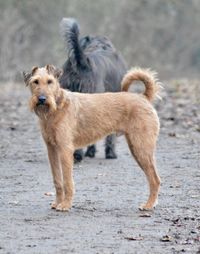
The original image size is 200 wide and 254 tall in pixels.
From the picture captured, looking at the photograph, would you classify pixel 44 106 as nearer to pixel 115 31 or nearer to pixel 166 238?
pixel 166 238

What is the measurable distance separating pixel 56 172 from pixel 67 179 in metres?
0.39

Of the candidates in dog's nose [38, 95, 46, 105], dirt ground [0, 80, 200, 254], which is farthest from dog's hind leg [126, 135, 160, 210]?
dog's nose [38, 95, 46, 105]

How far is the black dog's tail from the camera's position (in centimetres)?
1271

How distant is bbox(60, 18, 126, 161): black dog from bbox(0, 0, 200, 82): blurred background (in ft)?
59.4

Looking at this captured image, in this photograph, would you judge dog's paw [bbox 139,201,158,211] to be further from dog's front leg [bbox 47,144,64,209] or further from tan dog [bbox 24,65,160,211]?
dog's front leg [bbox 47,144,64,209]

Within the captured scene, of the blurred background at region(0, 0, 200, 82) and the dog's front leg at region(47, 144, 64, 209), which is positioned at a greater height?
the blurred background at region(0, 0, 200, 82)

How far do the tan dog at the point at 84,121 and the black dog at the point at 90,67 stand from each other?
8.48 feet

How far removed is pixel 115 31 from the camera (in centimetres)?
3800

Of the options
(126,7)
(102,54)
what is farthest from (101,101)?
(126,7)

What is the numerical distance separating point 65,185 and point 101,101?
110 cm

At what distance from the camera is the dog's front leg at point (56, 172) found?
31.5ft

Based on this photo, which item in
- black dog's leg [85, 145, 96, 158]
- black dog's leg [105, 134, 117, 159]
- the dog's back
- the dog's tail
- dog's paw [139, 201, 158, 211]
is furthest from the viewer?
black dog's leg [85, 145, 96, 158]

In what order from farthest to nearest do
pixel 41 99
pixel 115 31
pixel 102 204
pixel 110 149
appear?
pixel 115 31 → pixel 110 149 → pixel 102 204 → pixel 41 99

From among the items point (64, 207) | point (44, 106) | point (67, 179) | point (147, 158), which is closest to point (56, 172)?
point (67, 179)
